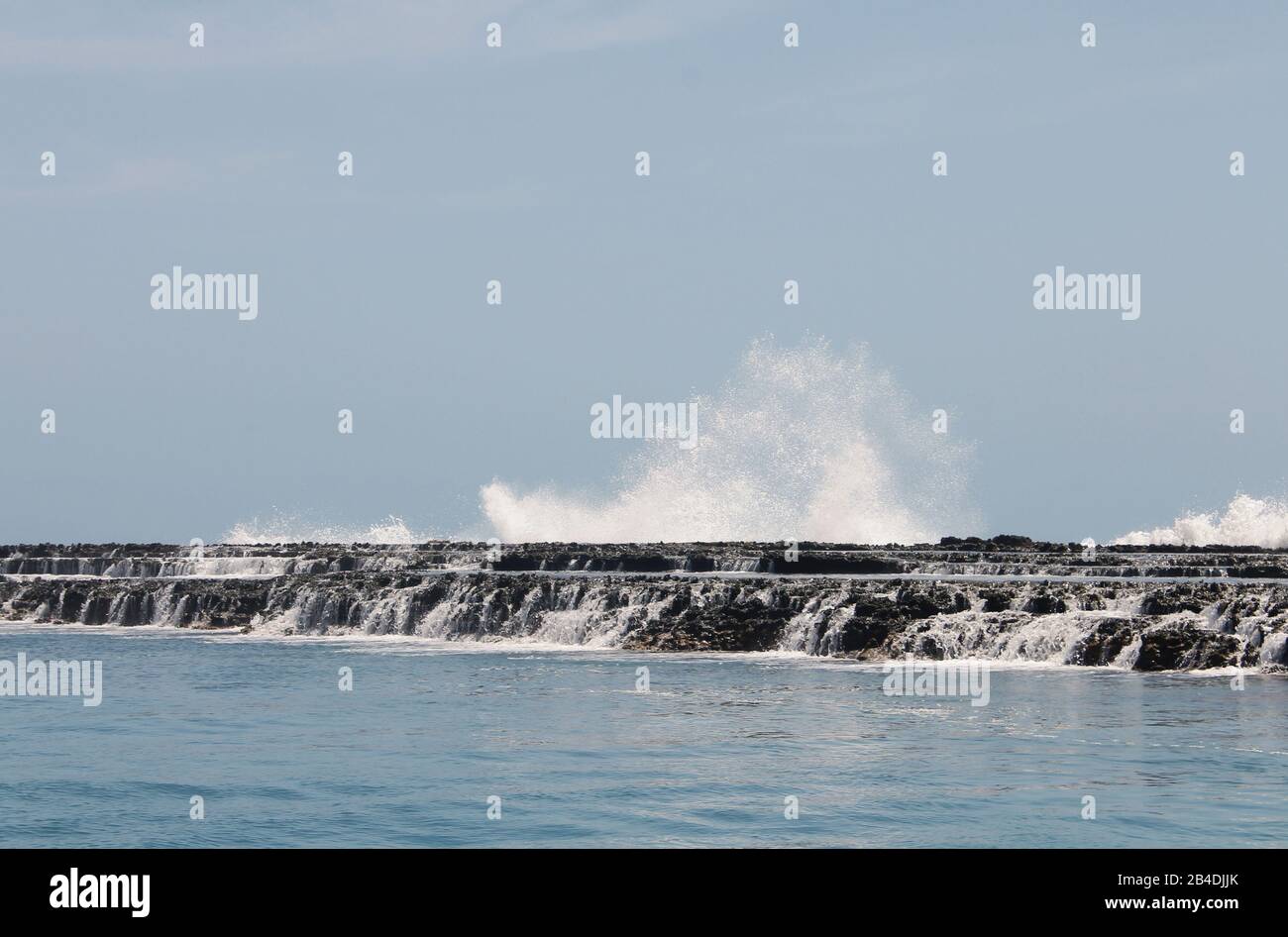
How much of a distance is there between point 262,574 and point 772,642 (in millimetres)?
36702

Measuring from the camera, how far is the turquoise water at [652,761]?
21203 millimetres

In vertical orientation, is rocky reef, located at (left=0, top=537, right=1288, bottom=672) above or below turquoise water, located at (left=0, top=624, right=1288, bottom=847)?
above

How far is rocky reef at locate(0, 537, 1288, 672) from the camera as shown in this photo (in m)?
41.7

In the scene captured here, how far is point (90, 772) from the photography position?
87.5ft

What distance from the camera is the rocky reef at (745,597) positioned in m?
41.7

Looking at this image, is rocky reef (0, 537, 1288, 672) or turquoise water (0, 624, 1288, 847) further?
rocky reef (0, 537, 1288, 672)

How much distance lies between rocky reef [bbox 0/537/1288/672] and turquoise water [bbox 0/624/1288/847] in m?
2.92

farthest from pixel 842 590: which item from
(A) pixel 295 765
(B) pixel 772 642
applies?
(A) pixel 295 765

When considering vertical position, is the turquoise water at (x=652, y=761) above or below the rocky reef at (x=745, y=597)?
below

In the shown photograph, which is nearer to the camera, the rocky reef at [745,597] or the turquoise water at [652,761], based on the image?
the turquoise water at [652,761]

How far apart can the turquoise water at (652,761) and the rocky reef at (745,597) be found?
2.92 m
